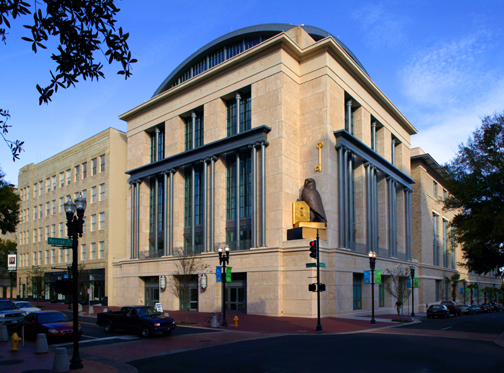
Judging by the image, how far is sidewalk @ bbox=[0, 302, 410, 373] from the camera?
16.4 m

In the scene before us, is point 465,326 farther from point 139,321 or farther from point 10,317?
point 10,317

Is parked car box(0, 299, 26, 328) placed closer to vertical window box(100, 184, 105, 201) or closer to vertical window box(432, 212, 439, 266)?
vertical window box(100, 184, 105, 201)

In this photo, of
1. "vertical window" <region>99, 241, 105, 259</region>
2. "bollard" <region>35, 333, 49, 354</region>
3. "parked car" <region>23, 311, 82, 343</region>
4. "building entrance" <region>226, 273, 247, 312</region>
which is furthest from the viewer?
"vertical window" <region>99, 241, 105, 259</region>

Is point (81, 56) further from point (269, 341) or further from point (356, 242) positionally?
point (356, 242)

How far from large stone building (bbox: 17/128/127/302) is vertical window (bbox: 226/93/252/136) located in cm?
2163

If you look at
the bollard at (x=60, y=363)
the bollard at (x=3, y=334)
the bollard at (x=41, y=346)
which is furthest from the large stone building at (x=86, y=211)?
the bollard at (x=60, y=363)

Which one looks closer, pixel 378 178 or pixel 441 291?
pixel 378 178

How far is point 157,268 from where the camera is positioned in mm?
49156

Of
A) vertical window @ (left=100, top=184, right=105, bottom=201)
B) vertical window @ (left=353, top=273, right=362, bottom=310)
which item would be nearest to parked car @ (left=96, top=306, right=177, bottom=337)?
vertical window @ (left=353, top=273, right=362, bottom=310)

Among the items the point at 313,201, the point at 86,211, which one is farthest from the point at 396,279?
the point at 86,211

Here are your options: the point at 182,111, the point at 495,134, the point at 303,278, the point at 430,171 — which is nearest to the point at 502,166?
the point at 495,134

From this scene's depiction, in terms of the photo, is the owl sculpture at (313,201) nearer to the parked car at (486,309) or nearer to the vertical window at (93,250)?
the vertical window at (93,250)

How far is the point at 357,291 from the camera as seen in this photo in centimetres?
4394

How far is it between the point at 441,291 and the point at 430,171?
1822cm
